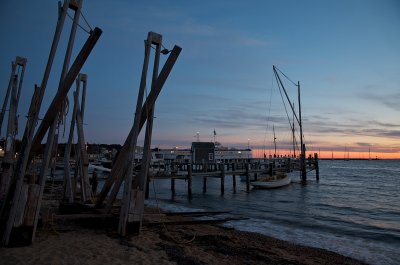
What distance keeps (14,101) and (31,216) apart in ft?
26.5

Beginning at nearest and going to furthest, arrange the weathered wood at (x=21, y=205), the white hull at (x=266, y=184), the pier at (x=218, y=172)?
the weathered wood at (x=21, y=205), the pier at (x=218, y=172), the white hull at (x=266, y=184)

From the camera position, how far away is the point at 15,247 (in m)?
7.63

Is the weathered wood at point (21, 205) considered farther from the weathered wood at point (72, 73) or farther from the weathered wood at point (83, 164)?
the weathered wood at point (83, 164)

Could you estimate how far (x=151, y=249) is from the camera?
851 centimetres

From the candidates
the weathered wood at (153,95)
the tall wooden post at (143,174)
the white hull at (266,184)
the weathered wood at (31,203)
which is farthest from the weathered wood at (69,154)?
the white hull at (266,184)

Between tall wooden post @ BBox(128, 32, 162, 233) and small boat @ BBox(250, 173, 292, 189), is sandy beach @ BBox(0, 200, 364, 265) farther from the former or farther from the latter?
small boat @ BBox(250, 173, 292, 189)

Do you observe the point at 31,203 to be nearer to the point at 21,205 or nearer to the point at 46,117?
the point at 21,205

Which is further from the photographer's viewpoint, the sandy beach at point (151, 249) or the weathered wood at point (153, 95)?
the weathered wood at point (153, 95)

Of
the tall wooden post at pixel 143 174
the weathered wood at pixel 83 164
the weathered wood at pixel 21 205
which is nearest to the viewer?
the weathered wood at pixel 21 205

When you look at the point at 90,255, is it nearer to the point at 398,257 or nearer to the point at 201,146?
the point at 398,257

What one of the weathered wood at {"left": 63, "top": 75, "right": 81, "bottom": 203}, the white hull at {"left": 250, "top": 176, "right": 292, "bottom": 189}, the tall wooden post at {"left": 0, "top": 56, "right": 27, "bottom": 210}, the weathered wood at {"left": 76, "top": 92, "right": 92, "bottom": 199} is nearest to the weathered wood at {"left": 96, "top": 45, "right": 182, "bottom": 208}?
the weathered wood at {"left": 76, "top": 92, "right": 92, "bottom": 199}

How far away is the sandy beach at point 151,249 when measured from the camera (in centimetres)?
743

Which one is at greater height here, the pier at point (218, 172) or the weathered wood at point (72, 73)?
the weathered wood at point (72, 73)

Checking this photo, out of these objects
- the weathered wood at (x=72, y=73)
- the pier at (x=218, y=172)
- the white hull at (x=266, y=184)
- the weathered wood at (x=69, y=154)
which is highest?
the weathered wood at (x=72, y=73)
